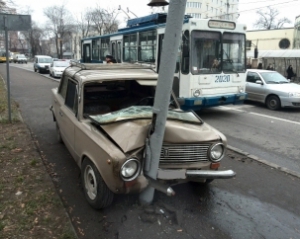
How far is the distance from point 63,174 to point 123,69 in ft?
6.80

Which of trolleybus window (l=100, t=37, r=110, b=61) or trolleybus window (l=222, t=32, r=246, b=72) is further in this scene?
trolleybus window (l=100, t=37, r=110, b=61)

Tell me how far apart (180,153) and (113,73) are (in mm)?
2011

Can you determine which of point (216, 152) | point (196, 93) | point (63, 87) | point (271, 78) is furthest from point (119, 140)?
point (271, 78)

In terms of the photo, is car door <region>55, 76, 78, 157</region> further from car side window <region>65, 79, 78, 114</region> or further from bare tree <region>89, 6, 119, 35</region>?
bare tree <region>89, 6, 119, 35</region>

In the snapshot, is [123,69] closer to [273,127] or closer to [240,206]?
[240,206]

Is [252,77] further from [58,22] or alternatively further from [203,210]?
[58,22]

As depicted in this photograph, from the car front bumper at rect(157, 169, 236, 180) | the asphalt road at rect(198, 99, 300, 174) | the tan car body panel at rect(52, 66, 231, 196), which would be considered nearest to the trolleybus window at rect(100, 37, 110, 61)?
the asphalt road at rect(198, 99, 300, 174)

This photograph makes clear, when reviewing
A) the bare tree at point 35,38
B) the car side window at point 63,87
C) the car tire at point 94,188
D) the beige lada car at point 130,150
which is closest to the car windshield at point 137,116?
the beige lada car at point 130,150

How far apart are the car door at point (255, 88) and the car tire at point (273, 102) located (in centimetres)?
27

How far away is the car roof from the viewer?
458 cm

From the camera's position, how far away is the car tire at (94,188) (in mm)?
3590

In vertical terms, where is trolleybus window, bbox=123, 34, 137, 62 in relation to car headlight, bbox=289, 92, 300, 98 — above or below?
above

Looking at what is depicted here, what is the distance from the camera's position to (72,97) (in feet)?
15.7

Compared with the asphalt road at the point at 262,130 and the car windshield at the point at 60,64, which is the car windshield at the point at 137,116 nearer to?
the asphalt road at the point at 262,130
